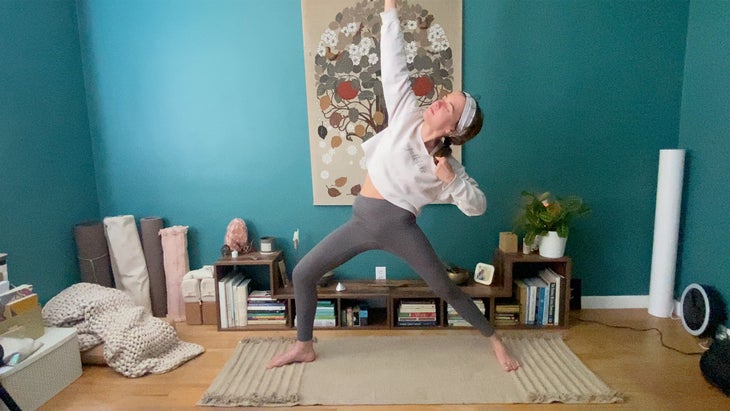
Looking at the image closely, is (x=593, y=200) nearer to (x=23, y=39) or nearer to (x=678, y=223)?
(x=678, y=223)

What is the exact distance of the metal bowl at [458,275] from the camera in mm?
2938

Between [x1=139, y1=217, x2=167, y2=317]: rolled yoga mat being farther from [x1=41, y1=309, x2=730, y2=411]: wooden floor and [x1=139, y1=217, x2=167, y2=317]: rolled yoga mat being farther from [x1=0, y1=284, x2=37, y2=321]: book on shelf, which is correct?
[x1=0, y1=284, x2=37, y2=321]: book on shelf

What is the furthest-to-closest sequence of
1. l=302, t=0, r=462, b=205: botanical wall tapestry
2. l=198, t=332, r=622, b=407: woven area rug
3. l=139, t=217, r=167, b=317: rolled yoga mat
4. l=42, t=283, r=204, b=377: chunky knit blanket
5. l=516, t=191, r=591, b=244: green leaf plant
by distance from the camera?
l=139, t=217, r=167, b=317: rolled yoga mat < l=302, t=0, r=462, b=205: botanical wall tapestry < l=516, t=191, r=591, b=244: green leaf plant < l=42, t=283, r=204, b=377: chunky knit blanket < l=198, t=332, r=622, b=407: woven area rug

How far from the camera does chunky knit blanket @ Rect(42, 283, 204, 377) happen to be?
2395mm

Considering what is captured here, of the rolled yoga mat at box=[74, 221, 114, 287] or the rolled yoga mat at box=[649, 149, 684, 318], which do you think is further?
the rolled yoga mat at box=[74, 221, 114, 287]

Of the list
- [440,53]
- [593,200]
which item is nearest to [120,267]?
[440,53]

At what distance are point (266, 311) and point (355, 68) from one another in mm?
1661

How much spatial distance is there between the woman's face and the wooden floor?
1275 mm

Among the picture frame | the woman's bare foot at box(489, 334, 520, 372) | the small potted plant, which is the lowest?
the woman's bare foot at box(489, 334, 520, 372)

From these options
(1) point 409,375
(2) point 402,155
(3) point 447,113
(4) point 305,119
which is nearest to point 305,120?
(4) point 305,119

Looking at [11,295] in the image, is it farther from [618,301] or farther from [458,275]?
[618,301]

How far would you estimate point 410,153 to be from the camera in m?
2.17

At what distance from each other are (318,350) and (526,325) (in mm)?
1305

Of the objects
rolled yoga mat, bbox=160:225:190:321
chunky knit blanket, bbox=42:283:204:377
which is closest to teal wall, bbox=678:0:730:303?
chunky knit blanket, bbox=42:283:204:377
